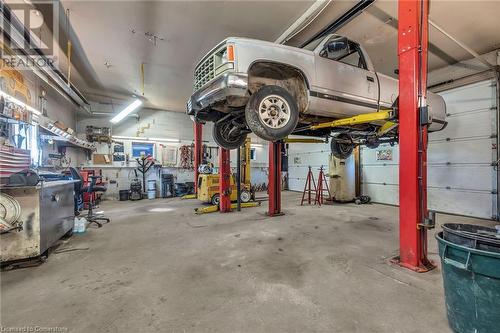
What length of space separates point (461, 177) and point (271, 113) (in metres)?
6.00

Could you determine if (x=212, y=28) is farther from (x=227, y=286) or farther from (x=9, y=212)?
(x=227, y=286)

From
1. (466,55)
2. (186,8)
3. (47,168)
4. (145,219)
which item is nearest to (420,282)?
(186,8)

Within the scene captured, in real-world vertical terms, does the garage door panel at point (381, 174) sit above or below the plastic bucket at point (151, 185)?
above

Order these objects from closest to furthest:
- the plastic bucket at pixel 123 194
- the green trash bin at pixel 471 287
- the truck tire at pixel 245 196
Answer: the green trash bin at pixel 471 287
the truck tire at pixel 245 196
the plastic bucket at pixel 123 194

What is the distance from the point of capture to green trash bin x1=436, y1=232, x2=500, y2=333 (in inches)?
51.2

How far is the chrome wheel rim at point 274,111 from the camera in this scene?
267cm

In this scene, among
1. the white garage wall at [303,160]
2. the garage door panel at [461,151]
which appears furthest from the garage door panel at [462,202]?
the white garage wall at [303,160]

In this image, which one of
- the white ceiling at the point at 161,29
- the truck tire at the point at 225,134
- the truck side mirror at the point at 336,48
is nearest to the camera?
the truck side mirror at the point at 336,48

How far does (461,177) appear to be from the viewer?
18.9 ft

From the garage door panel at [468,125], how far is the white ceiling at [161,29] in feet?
16.8

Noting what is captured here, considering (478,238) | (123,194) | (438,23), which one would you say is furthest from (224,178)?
(438,23)

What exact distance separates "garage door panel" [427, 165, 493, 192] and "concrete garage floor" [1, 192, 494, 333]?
3.27 metres

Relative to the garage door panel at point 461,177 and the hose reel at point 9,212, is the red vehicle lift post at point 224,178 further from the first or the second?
the garage door panel at point 461,177

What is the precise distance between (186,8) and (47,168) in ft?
18.9
